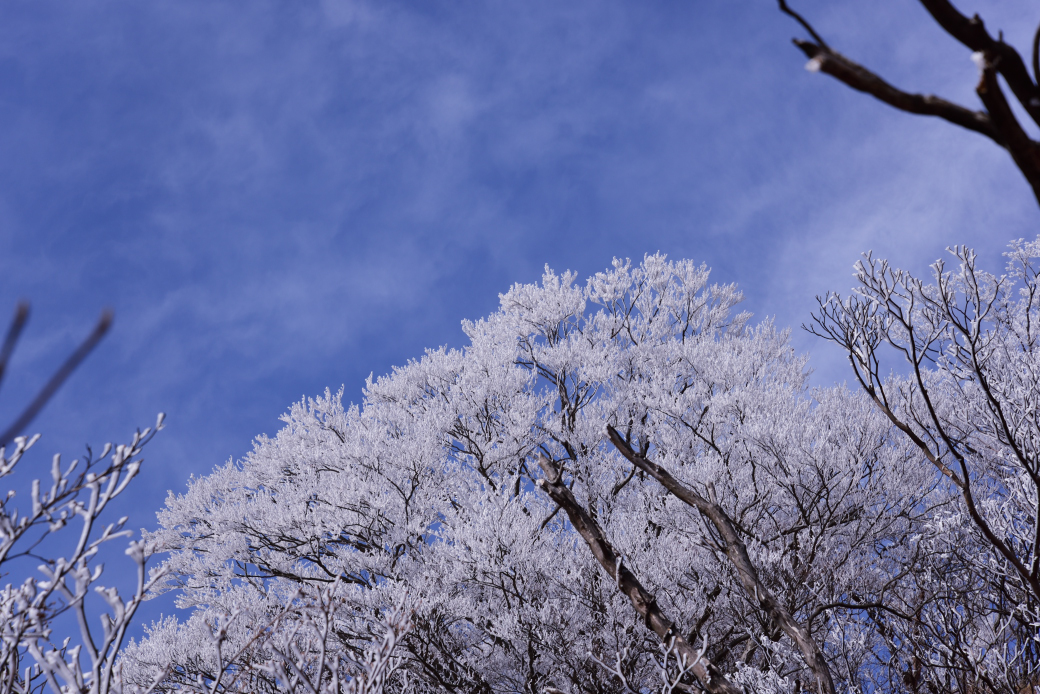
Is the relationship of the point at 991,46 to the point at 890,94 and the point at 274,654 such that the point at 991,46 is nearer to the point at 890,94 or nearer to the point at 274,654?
the point at 890,94

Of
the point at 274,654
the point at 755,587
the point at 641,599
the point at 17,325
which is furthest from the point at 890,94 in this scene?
the point at 274,654

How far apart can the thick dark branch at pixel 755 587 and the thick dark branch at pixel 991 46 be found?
494 cm

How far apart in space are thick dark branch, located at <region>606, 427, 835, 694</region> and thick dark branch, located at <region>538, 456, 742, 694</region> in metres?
0.64

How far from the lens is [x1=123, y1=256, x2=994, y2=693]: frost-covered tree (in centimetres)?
690

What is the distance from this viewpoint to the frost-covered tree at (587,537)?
6.90 metres

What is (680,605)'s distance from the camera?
8375 millimetres

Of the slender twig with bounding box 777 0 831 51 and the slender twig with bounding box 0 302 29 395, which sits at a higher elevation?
the slender twig with bounding box 777 0 831 51

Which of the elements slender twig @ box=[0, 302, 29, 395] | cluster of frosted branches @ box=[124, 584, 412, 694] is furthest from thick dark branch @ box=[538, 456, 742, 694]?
slender twig @ box=[0, 302, 29, 395]

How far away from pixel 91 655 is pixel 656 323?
1099 centimetres

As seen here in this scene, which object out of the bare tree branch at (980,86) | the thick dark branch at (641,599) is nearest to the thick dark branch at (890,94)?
the bare tree branch at (980,86)

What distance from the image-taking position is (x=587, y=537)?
6.30m

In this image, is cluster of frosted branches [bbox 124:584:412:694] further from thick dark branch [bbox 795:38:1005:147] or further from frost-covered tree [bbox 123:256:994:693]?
thick dark branch [bbox 795:38:1005:147]

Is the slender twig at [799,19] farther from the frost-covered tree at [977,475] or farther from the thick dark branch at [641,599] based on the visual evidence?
the thick dark branch at [641,599]

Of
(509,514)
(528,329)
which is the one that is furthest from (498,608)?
(528,329)
